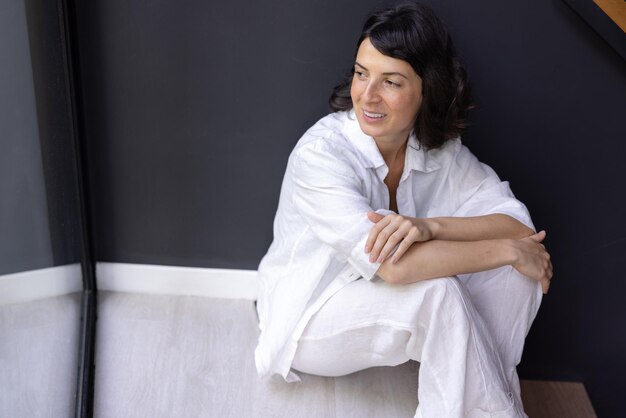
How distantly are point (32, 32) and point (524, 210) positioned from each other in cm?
112

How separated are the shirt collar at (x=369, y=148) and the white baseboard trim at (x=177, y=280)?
622 millimetres

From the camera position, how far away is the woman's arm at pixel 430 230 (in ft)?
5.74

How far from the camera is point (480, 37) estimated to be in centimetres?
210

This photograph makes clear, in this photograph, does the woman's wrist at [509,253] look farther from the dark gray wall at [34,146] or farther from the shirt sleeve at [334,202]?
the dark gray wall at [34,146]

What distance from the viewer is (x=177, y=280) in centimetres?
244

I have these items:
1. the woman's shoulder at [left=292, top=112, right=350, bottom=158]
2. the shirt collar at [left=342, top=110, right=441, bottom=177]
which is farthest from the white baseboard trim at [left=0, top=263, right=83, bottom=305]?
the shirt collar at [left=342, top=110, right=441, bottom=177]

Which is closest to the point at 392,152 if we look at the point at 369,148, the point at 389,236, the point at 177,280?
the point at 369,148

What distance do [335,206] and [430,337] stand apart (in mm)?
336

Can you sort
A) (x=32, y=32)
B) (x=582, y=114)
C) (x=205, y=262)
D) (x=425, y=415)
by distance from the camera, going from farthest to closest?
(x=205, y=262)
(x=582, y=114)
(x=425, y=415)
(x=32, y=32)

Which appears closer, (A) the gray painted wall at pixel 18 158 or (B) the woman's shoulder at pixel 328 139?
(A) the gray painted wall at pixel 18 158

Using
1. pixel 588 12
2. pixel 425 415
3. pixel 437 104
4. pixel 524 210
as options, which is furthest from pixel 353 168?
pixel 588 12

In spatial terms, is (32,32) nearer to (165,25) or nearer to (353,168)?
(165,25)

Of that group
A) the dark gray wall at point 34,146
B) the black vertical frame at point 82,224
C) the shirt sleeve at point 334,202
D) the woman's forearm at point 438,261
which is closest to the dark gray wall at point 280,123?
the black vertical frame at point 82,224

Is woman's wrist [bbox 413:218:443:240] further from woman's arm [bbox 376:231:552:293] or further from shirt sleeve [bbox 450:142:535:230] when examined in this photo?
shirt sleeve [bbox 450:142:535:230]
